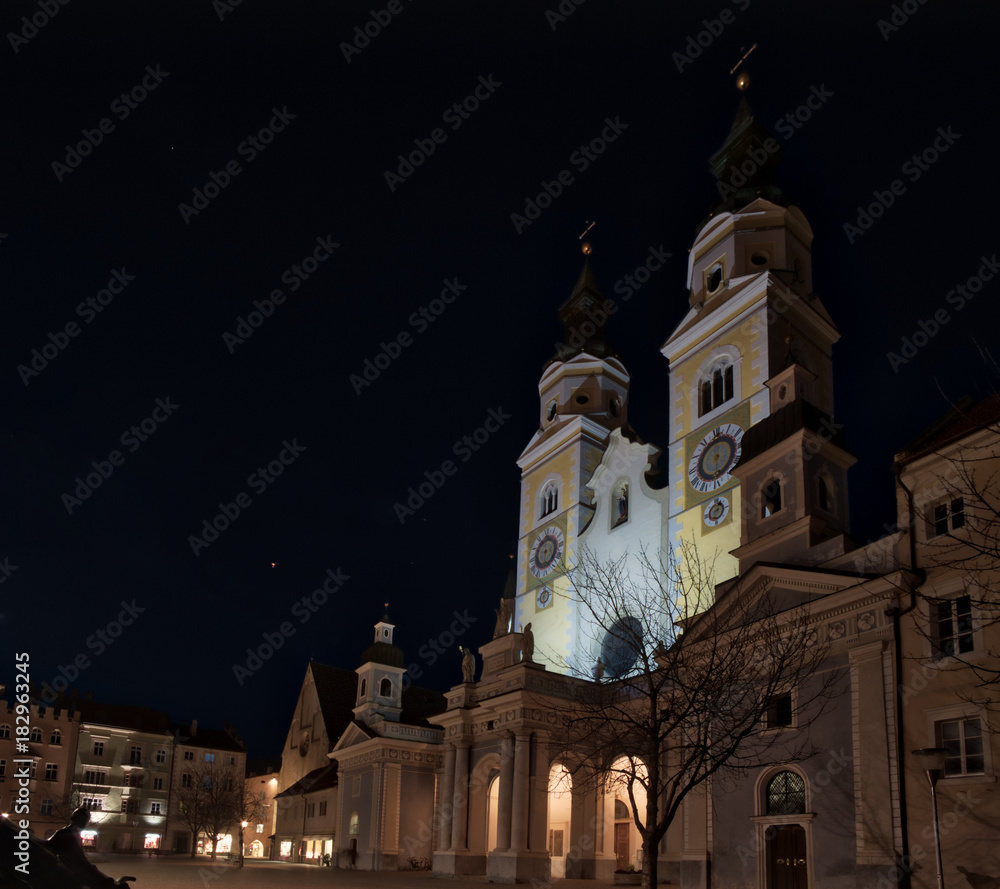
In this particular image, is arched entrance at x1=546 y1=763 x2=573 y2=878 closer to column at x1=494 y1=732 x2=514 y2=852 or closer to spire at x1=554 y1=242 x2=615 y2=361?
column at x1=494 y1=732 x2=514 y2=852

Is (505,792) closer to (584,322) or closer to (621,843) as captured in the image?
(621,843)

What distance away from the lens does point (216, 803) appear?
175 feet

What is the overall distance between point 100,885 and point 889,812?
18.5 metres

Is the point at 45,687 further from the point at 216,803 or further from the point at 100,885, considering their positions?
the point at 100,885

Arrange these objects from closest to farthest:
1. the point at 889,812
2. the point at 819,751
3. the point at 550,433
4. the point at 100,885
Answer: the point at 100,885 → the point at 889,812 → the point at 819,751 → the point at 550,433

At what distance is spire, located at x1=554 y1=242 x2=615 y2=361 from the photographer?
53.9 meters

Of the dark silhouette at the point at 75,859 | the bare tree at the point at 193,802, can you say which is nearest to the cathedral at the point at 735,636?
the bare tree at the point at 193,802

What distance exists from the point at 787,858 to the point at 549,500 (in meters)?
27.5

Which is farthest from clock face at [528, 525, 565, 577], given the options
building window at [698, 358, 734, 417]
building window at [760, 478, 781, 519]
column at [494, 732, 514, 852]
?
building window at [760, 478, 781, 519]

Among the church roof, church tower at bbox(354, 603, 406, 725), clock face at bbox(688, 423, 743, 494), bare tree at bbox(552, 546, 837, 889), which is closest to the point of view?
bare tree at bbox(552, 546, 837, 889)

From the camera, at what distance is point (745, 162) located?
4700 centimetres

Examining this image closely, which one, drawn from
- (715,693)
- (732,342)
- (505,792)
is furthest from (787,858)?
(732,342)

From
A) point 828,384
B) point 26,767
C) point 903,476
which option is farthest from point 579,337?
point 26,767

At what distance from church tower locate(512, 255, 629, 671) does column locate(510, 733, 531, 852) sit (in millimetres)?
6171
